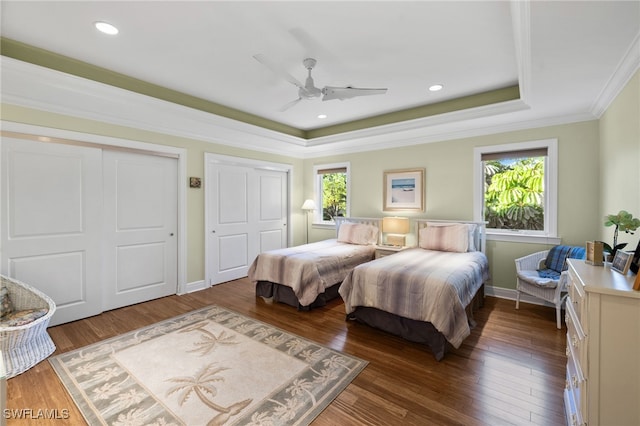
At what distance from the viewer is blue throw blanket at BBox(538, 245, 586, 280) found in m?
3.27

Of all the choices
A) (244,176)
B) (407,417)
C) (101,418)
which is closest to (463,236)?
(407,417)

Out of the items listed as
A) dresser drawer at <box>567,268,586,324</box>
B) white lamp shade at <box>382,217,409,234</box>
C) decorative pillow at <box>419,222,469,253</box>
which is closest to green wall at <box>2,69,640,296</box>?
white lamp shade at <box>382,217,409,234</box>

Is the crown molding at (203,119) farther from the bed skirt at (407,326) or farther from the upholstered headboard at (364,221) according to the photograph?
the bed skirt at (407,326)

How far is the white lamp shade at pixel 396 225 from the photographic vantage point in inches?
182

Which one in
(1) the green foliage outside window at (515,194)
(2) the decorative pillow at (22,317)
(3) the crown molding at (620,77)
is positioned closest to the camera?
(3) the crown molding at (620,77)

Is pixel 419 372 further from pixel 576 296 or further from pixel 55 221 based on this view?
pixel 55 221

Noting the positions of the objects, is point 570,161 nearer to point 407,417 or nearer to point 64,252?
point 407,417

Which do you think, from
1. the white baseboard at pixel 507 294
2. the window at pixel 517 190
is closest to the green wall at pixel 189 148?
the window at pixel 517 190

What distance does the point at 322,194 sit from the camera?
614 centimetres

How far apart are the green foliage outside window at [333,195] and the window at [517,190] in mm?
2414

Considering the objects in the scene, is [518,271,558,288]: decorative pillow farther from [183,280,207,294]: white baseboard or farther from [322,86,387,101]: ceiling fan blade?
[183,280,207,294]: white baseboard

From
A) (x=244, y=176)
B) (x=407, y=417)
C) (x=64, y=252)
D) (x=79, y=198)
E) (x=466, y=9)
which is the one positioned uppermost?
(x=466, y=9)

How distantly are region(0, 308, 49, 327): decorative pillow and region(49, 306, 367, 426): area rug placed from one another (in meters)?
0.40

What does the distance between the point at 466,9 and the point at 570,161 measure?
2697 millimetres
